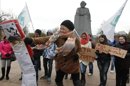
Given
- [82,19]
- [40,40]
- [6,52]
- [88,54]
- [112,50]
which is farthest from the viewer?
[82,19]

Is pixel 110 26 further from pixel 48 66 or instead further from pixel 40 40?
pixel 40 40

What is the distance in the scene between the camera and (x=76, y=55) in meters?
8.71

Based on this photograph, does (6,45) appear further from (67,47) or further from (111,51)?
(67,47)

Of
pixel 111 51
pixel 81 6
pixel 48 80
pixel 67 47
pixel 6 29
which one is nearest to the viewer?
pixel 6 29

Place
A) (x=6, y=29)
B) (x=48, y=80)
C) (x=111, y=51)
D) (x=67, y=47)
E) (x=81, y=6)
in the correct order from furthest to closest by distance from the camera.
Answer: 1. (x=81, y=6)
2. (x=48, y=80)
3. (x=111, y=51)
4. (x=67, y=47)
5. (x=6, y=29)

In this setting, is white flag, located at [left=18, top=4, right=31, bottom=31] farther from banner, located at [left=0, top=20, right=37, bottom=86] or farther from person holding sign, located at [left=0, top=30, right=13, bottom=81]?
banner, located at [left=0, top=20, right=37, bottom=86]

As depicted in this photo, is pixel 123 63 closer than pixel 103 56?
Yes

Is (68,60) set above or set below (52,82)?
above

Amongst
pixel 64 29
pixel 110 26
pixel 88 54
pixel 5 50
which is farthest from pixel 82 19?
pixel 64 29

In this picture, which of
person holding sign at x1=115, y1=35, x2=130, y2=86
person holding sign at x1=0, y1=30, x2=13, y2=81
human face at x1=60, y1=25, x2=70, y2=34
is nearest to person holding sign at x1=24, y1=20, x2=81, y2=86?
human face at x1=60, y1=25, x2=70, y2=34

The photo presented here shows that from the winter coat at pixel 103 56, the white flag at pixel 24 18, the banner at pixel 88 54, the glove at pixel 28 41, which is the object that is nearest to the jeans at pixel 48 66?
the white flag at pixel 24 18

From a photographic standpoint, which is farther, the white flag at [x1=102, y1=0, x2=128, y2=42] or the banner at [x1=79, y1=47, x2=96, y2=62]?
the white flag at [x1=102, y1=0, x2=128, y2=42]

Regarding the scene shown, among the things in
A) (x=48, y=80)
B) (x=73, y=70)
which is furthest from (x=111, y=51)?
(x=73, y=70)

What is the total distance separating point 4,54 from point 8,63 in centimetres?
43
